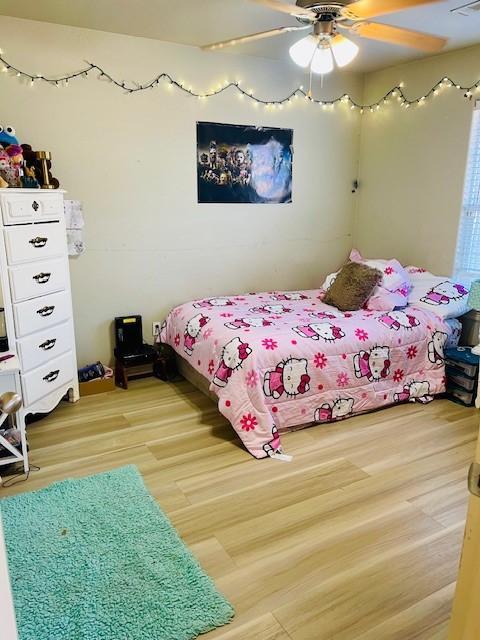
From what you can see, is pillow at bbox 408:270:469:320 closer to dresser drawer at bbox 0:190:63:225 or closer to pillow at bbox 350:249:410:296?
pillow at bbox 350:249:410:296

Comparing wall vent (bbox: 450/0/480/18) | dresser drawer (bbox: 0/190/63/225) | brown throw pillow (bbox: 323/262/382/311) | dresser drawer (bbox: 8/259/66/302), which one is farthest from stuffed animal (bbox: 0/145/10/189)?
wall vent (bbox: 450/0/480/18)

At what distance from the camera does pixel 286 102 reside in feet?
13.5

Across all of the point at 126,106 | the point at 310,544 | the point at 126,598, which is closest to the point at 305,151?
the point at 126,106

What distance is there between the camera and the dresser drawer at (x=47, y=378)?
9.25 feet

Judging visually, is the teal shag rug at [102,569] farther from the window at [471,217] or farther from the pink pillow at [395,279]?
the window at [471,217]

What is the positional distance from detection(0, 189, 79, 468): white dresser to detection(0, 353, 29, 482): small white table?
0.09 m

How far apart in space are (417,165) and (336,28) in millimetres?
1841

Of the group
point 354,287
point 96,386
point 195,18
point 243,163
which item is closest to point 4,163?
point 195,18

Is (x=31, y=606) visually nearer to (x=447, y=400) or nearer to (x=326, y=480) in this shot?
(x=326, y=480)

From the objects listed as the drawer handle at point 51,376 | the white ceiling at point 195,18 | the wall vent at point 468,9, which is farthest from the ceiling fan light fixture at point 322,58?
the drawer handle at point 51,376

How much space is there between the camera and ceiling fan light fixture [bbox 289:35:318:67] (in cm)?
252

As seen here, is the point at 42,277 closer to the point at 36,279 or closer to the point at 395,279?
the point at 36,279

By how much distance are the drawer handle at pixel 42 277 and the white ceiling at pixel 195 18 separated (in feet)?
5.37

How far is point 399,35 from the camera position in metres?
2.54
